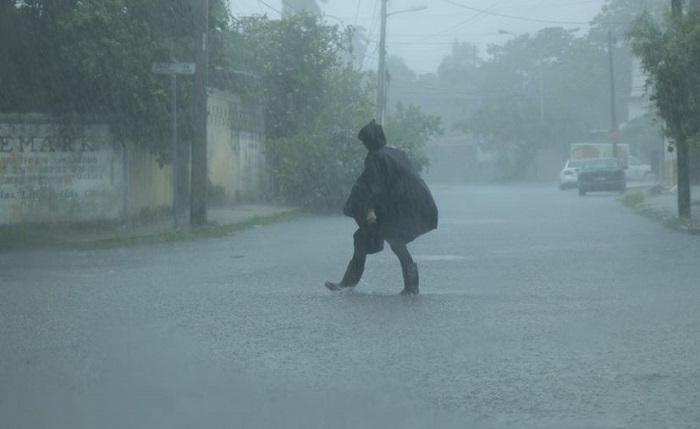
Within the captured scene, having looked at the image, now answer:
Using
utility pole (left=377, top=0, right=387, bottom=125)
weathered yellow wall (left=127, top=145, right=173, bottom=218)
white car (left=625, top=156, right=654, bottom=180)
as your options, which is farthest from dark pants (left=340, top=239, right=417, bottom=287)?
white car (left=625, top=156, right=654, bottom=180)

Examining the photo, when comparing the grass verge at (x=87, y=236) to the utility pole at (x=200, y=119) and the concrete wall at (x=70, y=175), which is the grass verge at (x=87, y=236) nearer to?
the concrete wall at (x=70, y=175)

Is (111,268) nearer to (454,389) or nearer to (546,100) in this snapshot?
(454,389)

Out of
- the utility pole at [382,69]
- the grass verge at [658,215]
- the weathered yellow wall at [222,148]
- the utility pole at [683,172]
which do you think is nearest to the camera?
the grass verge at [658,215]

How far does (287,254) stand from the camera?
18.5m

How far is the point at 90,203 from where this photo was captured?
2348 centimetres

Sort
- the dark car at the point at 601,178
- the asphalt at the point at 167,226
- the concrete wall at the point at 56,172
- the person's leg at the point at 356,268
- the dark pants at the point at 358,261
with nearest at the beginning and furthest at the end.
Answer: the dark pants at the point at 358,261 → the person's leg at the point at 356,268 → the asphalt at the point at 167,226 → the concrete wall at the point at 56,172 → the dark car at the point at 601,178

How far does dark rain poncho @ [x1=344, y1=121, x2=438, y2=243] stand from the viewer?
12523mm

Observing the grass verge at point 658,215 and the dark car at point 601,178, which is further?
the dark car at point 601,178

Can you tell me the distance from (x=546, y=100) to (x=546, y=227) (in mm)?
68104

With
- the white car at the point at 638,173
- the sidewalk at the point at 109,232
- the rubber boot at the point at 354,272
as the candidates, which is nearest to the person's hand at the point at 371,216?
the rubber boot at the point at 354,272

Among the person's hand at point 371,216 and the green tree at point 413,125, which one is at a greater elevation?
the green tree at point 413,125

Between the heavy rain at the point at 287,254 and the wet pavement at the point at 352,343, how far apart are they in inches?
1.3

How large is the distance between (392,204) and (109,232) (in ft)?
38.4

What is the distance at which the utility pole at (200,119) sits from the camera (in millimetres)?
22969
